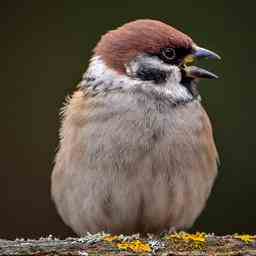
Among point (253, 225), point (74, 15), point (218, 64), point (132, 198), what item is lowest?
point (253, 225)

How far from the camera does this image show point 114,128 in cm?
465

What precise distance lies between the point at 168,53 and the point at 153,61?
0.10 m

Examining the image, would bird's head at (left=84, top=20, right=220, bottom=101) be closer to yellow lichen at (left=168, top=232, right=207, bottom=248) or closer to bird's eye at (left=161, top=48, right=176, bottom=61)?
bird's eye at (left=161, top=48, right=176, bottom=61)

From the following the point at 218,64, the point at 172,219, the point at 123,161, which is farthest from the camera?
the point at 218,64

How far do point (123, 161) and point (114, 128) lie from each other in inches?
7.7

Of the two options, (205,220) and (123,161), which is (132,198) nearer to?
(123,161)

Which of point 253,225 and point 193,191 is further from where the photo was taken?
point 253,225

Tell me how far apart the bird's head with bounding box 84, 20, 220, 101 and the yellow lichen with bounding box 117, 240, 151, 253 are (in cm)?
149

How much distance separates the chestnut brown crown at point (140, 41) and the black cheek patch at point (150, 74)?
90mm

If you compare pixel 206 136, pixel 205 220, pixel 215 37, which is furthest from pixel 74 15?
pixel 206 136

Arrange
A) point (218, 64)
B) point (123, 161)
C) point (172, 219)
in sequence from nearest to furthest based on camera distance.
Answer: point (123, 161), point (172, 219), point (218, 64)

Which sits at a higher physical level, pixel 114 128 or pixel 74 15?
pixel 74 15

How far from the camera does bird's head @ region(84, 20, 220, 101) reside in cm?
476

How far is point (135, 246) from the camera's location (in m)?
3.44
